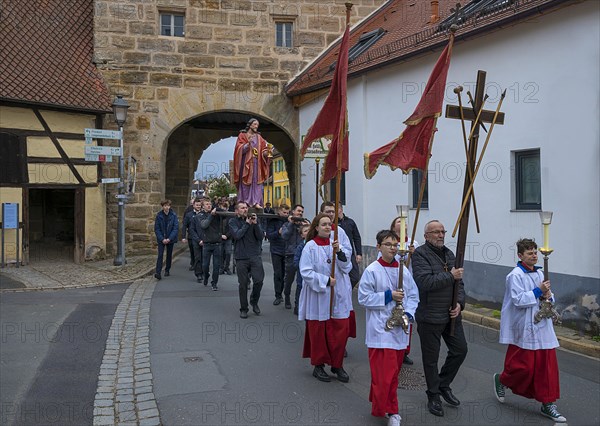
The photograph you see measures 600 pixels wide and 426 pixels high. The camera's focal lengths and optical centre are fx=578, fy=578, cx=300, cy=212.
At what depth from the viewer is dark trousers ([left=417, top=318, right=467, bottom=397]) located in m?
4.94

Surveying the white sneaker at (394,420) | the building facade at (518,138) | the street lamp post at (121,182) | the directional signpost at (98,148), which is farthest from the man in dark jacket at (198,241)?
the white sneaker at (394,420)

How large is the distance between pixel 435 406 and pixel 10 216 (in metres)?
11.8

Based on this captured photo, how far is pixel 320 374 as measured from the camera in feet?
18.9

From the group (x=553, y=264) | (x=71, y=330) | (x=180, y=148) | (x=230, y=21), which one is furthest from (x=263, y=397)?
(x=180, y=148)

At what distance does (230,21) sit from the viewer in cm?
1619

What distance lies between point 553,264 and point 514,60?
10.7ft

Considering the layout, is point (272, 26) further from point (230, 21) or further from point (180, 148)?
point (180, 148)

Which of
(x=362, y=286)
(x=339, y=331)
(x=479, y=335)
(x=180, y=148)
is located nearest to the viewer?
(x=362, y=286)

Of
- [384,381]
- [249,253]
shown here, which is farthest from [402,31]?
[384,381]

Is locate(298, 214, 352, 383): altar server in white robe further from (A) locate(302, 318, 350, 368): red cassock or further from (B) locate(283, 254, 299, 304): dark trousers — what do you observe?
(B) locate(283, 254, 299, 304): dark trousers

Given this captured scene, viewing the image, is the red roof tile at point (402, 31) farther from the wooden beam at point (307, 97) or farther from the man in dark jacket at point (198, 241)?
the man in dark jacket at point (198, 241)

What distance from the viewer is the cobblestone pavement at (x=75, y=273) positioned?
1145 cm

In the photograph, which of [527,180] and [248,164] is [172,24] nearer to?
[248,164]

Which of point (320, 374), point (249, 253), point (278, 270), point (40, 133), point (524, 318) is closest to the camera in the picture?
point (524, 318)
